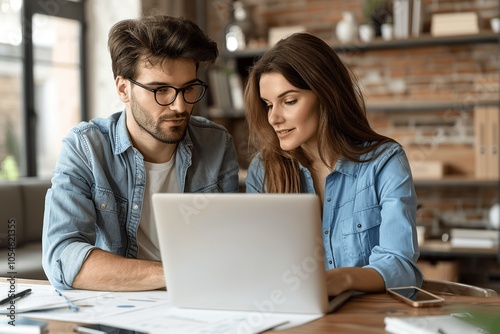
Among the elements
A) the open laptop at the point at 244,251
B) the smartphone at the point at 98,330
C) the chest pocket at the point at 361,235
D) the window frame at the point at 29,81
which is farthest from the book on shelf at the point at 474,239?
the smartphone at the point at 98,330

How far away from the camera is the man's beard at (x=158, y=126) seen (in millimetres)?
2018

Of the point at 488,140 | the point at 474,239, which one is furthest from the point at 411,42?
the point at 474,239

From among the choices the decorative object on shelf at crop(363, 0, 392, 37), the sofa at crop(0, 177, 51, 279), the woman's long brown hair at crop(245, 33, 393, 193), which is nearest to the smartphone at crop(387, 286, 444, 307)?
the woman's long brown hair at crop(245, 33, 393, 193)

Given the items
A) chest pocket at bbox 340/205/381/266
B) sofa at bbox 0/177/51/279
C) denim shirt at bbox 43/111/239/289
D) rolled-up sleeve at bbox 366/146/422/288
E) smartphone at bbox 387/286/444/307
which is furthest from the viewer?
sofa at bbox 0/177/51/279

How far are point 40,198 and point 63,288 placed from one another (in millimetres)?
2392

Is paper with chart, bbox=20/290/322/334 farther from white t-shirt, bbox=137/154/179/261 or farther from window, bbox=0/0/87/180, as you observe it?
window, bbox=0/0/87/180

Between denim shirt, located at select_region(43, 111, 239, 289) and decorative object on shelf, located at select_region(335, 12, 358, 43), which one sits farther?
decorative object on shelf, located at select_region(335, 12, 358, 43)

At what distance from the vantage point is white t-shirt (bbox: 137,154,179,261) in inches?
81.0

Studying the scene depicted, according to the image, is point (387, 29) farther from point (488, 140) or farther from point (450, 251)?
point (450, 251)

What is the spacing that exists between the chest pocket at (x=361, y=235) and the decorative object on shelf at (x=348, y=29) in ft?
8.82

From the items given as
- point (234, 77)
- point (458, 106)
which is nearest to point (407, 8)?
point (458, 106)

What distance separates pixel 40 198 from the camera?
398 centimetres

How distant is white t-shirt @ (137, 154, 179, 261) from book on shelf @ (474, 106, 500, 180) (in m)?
2.63

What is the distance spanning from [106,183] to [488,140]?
9.51 feet
